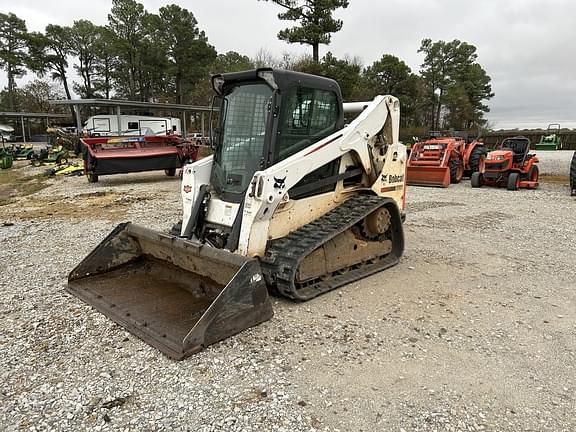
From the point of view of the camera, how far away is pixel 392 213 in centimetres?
525

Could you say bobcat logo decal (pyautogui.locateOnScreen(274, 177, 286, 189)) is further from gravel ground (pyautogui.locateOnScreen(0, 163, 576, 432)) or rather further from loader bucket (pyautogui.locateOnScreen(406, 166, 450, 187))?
loader bucket (pyautogui.locateOnScreen(406, 166, 450, 187))

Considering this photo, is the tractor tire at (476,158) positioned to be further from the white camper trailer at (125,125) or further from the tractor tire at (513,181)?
the white camper trailer at (125,125)

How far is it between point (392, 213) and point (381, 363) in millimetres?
2527

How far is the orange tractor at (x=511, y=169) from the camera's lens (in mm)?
11953

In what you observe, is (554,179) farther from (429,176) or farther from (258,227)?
(258,227)

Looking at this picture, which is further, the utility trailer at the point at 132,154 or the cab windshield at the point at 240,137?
the utility trailer at the point at 132,154

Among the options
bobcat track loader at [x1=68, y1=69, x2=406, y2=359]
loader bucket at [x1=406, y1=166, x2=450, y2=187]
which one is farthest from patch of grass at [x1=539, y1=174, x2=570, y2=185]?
bobcat track loader at [x1=68, y1=69, x2=406, y2=359]

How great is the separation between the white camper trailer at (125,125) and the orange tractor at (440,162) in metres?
17.6

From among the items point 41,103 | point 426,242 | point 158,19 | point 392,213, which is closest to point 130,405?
point 392,213

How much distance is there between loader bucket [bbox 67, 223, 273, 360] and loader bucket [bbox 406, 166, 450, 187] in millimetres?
10201

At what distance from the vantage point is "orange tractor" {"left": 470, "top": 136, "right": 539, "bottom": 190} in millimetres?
11953

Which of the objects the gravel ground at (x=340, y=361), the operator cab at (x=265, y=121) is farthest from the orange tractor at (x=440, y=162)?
the operator cab at (x=265, y=121)

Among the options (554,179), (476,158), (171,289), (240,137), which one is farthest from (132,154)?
(554,179)

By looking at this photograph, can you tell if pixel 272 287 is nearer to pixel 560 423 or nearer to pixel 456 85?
pixel 560 423
